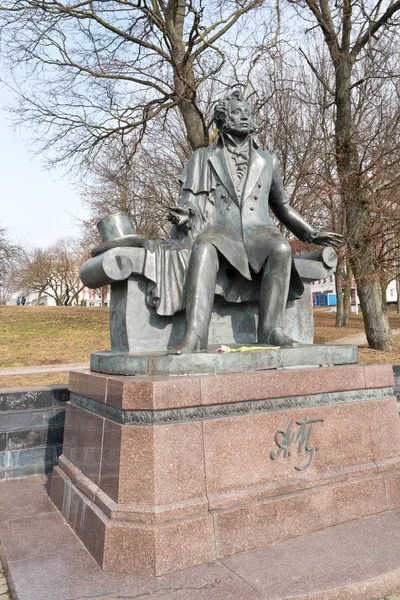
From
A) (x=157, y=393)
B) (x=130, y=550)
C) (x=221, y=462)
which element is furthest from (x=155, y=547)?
(x=157, y=393)

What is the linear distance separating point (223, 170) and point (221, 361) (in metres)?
2.04

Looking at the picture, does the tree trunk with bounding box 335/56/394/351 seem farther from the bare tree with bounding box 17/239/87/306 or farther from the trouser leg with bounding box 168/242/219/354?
the bare tree with bounding box 17/239/87/306

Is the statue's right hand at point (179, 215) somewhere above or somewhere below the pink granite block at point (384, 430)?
above

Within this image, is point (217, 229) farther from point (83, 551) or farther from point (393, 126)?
point (393, 126)

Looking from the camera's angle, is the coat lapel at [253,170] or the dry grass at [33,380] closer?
the coat lapel at [253,170]

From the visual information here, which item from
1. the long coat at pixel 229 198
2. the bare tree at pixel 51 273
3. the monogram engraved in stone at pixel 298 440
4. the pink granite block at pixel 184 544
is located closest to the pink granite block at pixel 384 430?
the monogram engraved in stone at pixel 298 440

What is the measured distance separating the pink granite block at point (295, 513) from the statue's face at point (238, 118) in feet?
10.5

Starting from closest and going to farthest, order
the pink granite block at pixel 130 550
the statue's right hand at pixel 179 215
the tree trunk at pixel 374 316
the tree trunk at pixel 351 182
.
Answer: the pink granite block at pixel 130 550 < the statue's right hand at pixel 179 215 < the tree trunk at pixel 351 182 < the tree trunk at pixel 374 316

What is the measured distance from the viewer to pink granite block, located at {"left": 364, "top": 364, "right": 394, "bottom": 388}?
421 centimetres

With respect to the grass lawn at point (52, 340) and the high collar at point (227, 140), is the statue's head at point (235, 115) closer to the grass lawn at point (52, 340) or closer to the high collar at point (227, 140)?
the high collar at point (227, 140)

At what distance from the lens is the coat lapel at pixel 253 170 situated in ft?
16.1

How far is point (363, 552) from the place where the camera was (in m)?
3.21

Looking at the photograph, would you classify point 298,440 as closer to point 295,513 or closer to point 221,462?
point 295,513

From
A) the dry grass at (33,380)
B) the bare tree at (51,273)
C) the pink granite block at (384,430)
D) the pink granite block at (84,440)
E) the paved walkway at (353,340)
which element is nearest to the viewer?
the pink granite block at (84,440)
